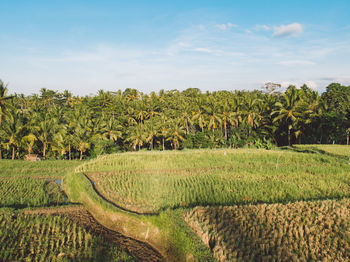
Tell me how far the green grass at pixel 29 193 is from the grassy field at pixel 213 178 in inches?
61.6

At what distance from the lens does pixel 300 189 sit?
904 centimetres

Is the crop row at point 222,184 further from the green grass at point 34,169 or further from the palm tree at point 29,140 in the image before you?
the palm tree at point 29,140

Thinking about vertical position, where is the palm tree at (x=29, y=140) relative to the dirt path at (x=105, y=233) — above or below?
above

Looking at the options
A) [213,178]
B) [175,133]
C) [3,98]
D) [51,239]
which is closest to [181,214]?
[51,239]

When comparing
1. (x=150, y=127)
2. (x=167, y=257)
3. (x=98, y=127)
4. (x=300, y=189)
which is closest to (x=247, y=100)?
(x=150, y=127)

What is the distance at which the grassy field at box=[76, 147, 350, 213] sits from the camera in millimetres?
8383

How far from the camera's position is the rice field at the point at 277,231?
4.95 metres

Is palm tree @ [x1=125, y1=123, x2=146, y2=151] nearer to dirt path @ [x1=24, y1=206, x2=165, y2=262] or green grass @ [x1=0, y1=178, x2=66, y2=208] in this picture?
green grass @ [x1=0, y1=178, x2=66, y2=208]

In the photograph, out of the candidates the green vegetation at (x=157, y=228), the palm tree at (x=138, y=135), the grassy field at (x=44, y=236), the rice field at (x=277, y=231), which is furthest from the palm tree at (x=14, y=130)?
the rice field at (x=277, y=231)

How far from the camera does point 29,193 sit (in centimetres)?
991

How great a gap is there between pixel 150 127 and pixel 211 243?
19.7 metres

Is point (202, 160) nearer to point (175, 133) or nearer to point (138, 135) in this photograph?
point (175, 133)

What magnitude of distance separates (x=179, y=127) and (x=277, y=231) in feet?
67.0

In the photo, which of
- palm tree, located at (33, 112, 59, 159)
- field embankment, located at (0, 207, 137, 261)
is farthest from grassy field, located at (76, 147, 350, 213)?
palm tree, located at (33, 112, 59, 159)
